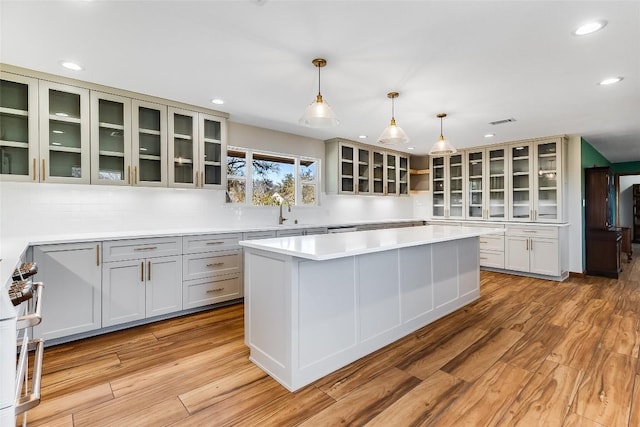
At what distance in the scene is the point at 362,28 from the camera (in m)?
2.08

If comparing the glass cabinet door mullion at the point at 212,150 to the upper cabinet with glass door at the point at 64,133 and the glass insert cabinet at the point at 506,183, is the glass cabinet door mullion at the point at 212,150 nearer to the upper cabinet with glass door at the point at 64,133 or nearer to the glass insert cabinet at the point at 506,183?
the upper cabinet with glass door at the point at 64,133

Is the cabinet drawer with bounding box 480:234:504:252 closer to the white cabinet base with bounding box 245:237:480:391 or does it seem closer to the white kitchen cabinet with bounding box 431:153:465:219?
the white kitchen cabinet with bounding box 431:153:465:219

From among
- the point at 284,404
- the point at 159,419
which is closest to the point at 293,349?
the point at 284,404

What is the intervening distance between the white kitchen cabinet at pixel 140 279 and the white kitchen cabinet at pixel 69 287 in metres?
0.08

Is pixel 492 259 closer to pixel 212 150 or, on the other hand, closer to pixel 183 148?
pixel 212 150

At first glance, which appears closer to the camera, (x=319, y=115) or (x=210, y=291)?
(x=319, y=115)

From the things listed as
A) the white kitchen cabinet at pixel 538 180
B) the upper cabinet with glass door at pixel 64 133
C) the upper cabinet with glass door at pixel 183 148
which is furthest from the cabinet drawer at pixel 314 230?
the white kitchen cabinet at pixel 538 180

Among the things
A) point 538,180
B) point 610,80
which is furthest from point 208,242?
point 538,180

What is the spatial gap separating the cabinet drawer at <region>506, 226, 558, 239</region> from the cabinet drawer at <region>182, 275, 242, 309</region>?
4.66 metres

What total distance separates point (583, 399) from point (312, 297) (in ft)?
5.92

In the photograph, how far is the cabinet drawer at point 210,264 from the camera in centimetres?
341

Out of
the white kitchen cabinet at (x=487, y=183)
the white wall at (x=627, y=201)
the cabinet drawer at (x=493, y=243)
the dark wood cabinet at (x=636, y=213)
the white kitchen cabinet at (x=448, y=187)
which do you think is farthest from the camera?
the white wall at (x=627, y=201)

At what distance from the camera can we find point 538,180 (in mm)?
5359

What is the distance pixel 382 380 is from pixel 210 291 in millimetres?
2189
